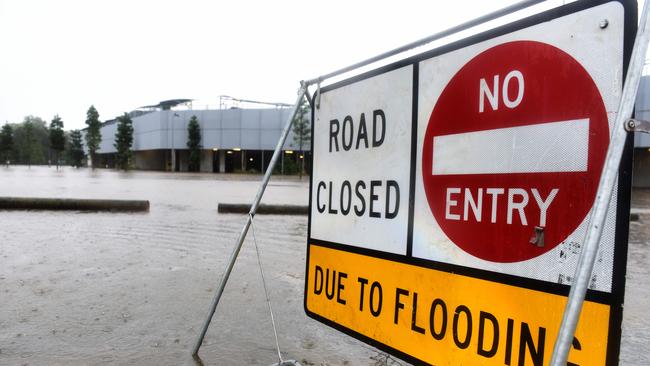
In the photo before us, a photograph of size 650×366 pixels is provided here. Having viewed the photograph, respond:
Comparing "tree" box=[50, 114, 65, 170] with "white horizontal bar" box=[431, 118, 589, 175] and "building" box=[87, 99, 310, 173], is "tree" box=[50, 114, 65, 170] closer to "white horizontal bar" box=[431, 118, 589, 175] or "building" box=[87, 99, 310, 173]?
"building" box=[87, 99, 310, 173]

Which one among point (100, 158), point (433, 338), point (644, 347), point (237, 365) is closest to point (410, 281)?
point (433, 338)

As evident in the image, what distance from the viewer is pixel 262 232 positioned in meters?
9.30

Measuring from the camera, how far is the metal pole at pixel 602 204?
3.85 feet

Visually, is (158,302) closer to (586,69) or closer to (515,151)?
(515,151)

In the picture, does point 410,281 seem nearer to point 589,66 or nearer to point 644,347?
point 589,66

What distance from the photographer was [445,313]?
1.80 meters

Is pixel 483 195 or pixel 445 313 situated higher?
pixel 483 195

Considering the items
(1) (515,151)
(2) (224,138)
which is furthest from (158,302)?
(2) (224,138)

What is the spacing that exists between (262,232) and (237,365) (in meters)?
6.16

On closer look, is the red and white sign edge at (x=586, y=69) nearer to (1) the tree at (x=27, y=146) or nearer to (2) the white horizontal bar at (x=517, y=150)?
(2) the white horizontal bar at (x=517, y=150)

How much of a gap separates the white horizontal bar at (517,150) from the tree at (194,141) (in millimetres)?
58180

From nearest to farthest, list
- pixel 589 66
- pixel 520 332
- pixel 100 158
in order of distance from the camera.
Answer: pixel 589 66 < pixel 520 332 < pixel 100 158

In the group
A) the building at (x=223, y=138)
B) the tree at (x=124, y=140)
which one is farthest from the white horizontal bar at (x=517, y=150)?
the tree at (x=124, y=140)

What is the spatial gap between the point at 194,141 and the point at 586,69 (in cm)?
5871
